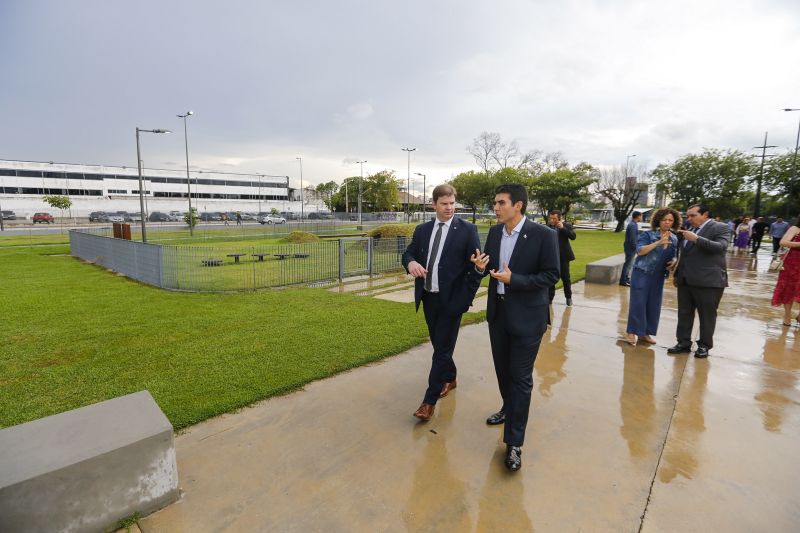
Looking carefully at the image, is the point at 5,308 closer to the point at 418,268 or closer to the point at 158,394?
the point at 158,394

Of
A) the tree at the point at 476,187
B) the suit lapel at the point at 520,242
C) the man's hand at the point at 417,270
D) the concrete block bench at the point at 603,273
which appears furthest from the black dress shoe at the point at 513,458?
the tree at the point at 476,187

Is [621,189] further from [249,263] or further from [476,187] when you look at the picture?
[249,263]

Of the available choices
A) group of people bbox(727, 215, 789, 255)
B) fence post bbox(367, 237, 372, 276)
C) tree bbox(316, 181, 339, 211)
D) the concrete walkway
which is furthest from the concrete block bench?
tree bbox(316, 181, 339, 211)

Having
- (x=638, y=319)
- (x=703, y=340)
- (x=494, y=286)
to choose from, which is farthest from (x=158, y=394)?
(x=703, y=340)

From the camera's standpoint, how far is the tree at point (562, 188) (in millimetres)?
40312

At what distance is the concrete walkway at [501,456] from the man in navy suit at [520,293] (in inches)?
13.5

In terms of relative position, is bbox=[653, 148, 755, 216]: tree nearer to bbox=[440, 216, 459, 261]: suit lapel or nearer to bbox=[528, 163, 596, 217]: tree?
bbox=[528, 163, 596, 217]: tree

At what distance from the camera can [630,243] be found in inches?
370

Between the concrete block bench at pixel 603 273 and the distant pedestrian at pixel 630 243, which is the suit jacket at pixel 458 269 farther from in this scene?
the concrete block bench at pixel 603 273

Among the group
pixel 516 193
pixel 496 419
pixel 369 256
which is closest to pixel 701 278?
pixel 496 419

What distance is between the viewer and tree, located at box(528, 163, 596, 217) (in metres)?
40.3

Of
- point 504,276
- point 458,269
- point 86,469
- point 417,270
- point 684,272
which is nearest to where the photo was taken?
point 86,469

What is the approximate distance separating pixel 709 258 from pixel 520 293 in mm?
3583

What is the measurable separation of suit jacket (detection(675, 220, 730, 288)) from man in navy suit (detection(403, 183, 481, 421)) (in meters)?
3.25
